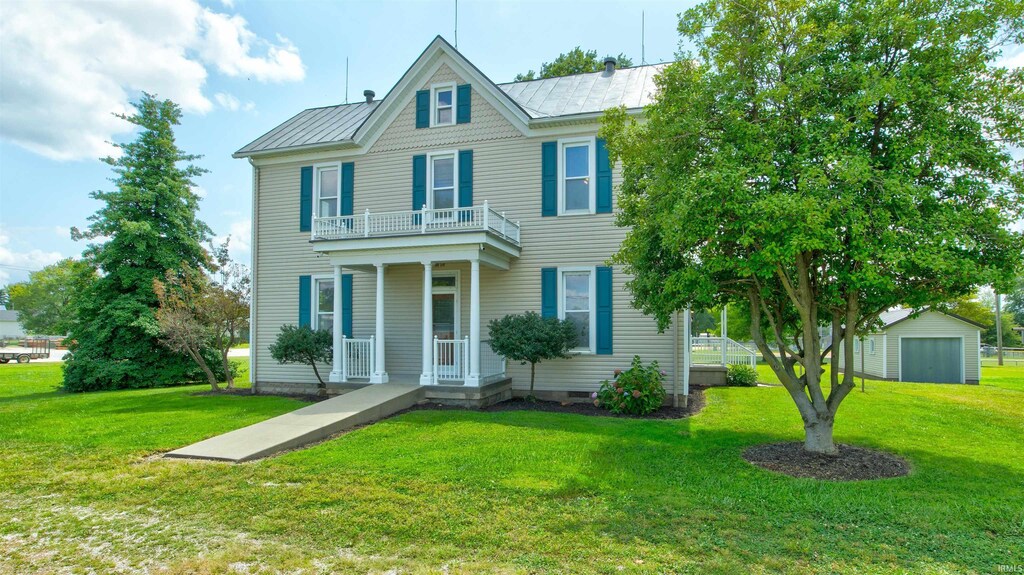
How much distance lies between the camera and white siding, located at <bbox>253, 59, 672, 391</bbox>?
41.4 feet

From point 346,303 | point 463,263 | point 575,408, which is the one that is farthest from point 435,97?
point 575,408

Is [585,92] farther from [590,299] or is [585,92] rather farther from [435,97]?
[590,299]

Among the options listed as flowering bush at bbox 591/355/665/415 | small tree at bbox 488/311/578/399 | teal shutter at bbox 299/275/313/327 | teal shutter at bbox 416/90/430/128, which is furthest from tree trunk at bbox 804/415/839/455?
teal shutter at bbox 299/275/313/327

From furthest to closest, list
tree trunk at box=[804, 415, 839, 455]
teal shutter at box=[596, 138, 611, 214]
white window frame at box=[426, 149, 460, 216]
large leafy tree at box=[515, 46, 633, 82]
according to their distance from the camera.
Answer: large leafy tree at box=[515, 46, 633, 82]
white window frame at box=[426, 149, 460, 216]
teal shutter at box=[596, 138, 611, 214]
tree trunk at box=[804, 415, 839, 455]

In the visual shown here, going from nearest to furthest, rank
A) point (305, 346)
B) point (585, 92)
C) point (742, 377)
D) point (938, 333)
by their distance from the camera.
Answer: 1. point (305, 346)
2. point (585, 92)
3. point (742, 377)
4. point (938, 333)

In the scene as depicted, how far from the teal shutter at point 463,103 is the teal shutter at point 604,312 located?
16.4 feet

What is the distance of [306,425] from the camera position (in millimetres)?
8836

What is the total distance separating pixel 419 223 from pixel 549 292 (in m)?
3.58

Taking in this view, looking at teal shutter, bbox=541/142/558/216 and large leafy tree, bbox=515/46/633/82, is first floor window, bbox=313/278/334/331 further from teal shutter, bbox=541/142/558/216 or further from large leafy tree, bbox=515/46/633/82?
large leafy tree, bbox=515/46/633/82

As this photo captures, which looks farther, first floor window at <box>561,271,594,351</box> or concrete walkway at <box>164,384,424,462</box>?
first floor window at <box>561,271,594,351</box>

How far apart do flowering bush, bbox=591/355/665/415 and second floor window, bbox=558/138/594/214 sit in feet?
12.8

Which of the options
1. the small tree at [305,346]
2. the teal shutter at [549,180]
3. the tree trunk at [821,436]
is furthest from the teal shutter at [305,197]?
the tree trunk at [821,436]

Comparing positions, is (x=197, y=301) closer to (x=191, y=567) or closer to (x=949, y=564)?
(x=191, y=567)

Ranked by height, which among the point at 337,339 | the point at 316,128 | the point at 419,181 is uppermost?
the point at 316,128
